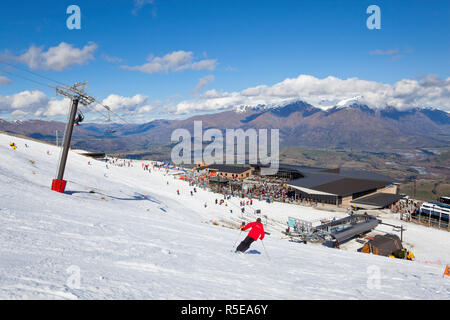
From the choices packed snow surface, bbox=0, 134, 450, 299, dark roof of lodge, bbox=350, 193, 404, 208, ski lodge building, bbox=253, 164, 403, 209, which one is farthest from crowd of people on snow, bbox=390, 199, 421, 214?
packed snow surface, bbox=0, 134, 450, 299

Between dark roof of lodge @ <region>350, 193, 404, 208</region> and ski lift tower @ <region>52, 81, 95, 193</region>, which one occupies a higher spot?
→ ski lift tower @ <region>52, 81, 95, 193</region>

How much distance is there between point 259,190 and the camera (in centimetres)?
5250

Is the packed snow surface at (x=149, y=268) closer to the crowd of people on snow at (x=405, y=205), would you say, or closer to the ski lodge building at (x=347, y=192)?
the ski lodge building at (x=347, y=192)

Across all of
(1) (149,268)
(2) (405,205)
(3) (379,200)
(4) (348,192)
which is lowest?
(2) (405,205)

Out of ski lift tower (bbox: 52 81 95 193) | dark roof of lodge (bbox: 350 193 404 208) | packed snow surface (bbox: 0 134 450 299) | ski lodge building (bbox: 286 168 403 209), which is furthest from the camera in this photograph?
ski lodge building (bbox: 286 168 403 209)

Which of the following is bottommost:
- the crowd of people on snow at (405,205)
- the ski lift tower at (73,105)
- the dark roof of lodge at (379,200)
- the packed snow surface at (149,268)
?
the crowd of people on snow at (405,205)

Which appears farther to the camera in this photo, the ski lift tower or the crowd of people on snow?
the crowd of people on snow

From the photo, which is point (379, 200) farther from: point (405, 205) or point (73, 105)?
point (73, 105)

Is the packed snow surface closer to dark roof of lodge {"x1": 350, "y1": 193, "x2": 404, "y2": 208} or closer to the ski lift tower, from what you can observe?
the ski lift tower

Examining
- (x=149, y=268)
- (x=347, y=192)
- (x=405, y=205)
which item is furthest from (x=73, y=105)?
(x=405, y=205)

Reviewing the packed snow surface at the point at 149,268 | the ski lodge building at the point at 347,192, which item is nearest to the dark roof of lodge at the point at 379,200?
the ski lodge building at the point at 347,192

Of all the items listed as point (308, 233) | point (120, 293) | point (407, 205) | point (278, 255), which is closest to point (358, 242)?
point (308, 233)

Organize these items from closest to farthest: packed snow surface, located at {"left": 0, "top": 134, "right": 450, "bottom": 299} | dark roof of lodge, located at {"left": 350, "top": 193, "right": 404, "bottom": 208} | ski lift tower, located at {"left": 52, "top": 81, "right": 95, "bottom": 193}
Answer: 1. packed snow surface, located at {"left": 0, "top": 134, "right": 450, "bottom": 299}
2. ski lift tower, located at {"left": 52, "top": 81, "right": 95, "bottom": 193}
3. dark roof of lodge, located at {"left": 350, "top": 193, "right": 404, "bottom": 208}
